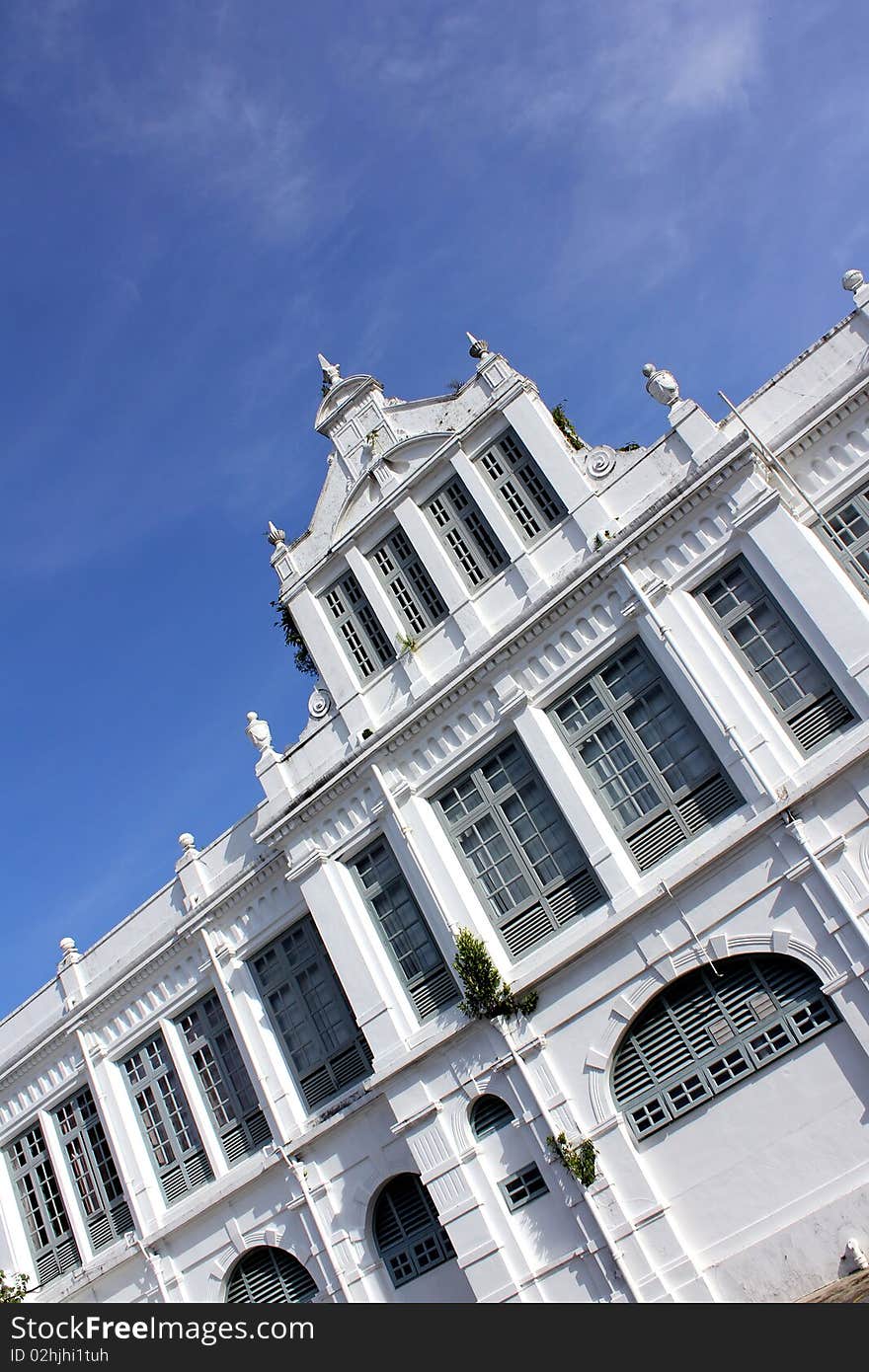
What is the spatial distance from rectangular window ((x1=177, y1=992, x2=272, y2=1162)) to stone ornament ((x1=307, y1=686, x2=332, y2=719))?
5.88 m

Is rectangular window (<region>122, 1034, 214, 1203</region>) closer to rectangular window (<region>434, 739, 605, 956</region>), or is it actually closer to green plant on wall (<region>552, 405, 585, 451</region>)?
rectangular window (<region>434, 739, 605, 956</region>)

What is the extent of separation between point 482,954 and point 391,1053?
8.01ft

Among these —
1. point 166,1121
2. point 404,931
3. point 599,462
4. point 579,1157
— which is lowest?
point 579,1157

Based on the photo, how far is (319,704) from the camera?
68.7 ft

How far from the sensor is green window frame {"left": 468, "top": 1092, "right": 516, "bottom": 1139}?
661 inches

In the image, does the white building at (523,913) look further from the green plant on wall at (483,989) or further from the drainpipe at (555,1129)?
the green plant on wall at (483,989)

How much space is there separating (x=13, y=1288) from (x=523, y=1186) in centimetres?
1198

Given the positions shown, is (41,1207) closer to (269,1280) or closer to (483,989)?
(269,1280)

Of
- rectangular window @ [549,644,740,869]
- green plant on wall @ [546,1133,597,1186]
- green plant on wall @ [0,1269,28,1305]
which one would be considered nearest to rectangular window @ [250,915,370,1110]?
green plant on wall @ [546,1133,597,1186]

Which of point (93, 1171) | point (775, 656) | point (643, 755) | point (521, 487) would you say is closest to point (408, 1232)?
point (93, 1171)

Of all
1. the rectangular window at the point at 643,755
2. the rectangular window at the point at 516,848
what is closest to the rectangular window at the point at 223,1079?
the rectangular window at the point at 516,848

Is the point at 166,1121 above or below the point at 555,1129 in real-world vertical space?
above

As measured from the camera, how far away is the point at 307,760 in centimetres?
2055
